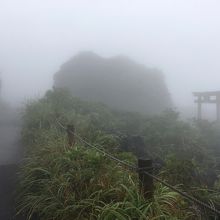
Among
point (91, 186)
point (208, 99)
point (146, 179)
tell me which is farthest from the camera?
point (208, 99)

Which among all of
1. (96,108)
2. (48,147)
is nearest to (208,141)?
(96,108)

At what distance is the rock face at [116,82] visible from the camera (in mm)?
26094

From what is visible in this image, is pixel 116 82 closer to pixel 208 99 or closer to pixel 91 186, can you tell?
pixel 208 99

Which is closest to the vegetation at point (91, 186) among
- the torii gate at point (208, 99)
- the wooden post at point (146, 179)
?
the wooden post at point (146, 179)

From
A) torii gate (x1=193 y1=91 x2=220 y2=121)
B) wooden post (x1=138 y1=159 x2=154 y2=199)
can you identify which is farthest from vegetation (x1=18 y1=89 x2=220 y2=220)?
torii gate (x1=193 y1=91 x2=220 y2=121)

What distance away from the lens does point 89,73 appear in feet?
89.7

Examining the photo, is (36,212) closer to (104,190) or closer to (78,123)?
(104,190)

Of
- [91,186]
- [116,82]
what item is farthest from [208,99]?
[91,186]

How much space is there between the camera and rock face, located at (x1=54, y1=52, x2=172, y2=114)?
26.1 meters

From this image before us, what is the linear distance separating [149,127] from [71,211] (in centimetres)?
1151

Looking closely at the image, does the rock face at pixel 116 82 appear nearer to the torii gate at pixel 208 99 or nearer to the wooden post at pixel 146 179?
the torii gate at pixel 208 99

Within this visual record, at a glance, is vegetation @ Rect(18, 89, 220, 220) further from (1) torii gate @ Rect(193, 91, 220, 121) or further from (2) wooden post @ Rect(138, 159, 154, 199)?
(1) torii gate @ Rect(193, 91, 220, 121)

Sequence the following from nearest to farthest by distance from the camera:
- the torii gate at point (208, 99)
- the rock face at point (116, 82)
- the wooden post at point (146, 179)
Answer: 1. the wooden post at point (146, 179)
2. the torii gate at point (208, 99)
3. the rock face at point (116, 82)

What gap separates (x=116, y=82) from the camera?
26812 mm
